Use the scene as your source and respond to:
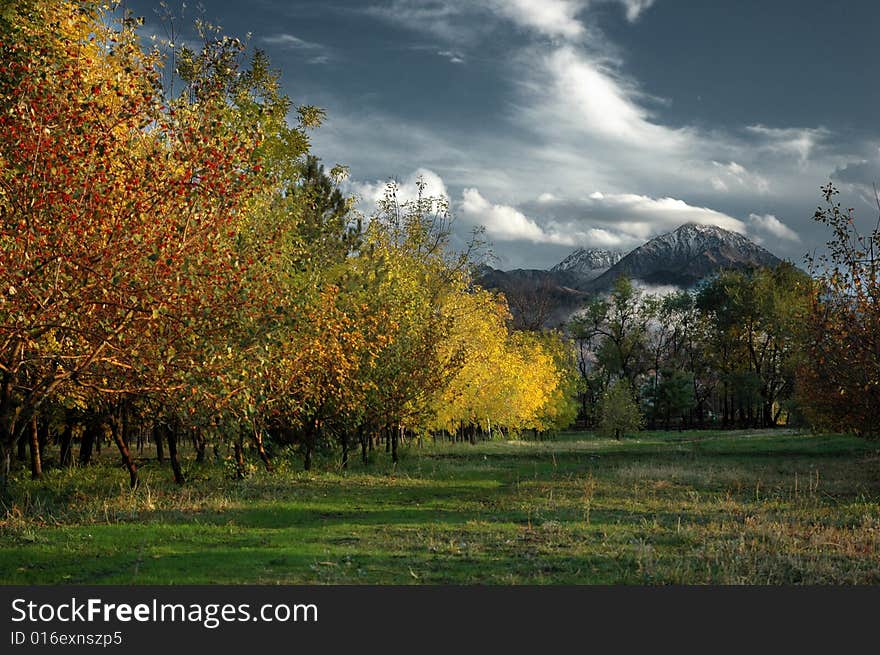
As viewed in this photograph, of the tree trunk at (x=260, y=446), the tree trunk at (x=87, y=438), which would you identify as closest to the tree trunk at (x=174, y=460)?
the tree trunk at (x=260, y=446)

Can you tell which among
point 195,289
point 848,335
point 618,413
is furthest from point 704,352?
point 195,289

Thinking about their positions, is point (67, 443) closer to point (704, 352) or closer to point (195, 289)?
point (195, 289)

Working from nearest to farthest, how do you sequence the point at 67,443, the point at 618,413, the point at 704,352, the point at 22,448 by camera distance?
the point at 67,443, the point at 22,448, the point at 618,413, the point at 704,352

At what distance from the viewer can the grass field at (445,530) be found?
13438 millimetres

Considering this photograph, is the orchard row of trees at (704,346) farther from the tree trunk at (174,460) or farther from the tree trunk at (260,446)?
the tree trunk at (174,460)

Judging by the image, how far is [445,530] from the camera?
18234 millimetres

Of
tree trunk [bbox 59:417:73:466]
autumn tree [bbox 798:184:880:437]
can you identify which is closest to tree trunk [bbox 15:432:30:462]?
tree trunk [bbox 59:417:73:466]

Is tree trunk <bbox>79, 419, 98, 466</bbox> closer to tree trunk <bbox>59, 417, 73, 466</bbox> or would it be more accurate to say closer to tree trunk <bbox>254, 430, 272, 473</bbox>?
tree trunk <bbox>59, 417, 73, 466</bbox>

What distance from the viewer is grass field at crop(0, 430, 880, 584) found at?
13.4 meters

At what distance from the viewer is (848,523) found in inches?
770

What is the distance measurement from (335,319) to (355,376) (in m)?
7.37

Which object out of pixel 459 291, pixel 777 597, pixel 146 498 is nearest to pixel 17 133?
pixel 146 498

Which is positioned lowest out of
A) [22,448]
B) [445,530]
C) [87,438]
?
[22,448]

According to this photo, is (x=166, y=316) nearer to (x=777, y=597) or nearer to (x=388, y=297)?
(x=777, y=597)
